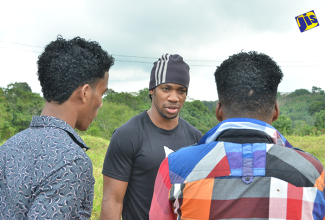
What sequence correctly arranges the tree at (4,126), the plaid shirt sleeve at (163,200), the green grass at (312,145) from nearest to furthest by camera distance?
the plaid shirt sleeve at (163,200) → the green grass at (312,145) → the tree at (4,126)

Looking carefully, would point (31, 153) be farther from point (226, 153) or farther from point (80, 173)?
point (226, 153)

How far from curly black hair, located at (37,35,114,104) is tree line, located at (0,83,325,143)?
713 inches

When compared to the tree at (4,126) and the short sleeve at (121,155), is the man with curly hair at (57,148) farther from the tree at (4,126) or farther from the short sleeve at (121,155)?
the tree at (4,126)

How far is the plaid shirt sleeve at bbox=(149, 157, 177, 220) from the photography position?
4.27ft

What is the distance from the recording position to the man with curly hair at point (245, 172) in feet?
3.67

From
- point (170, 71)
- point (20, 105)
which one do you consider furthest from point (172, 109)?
point (20, 105)

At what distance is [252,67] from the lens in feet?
4.53

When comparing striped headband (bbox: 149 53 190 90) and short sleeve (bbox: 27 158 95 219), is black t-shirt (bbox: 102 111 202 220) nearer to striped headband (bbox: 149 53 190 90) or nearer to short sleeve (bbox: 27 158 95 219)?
striped headband (bbox: 149 53 190 90)

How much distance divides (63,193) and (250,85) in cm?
100

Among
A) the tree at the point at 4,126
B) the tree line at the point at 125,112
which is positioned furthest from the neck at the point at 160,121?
the tree at the point at 4,126

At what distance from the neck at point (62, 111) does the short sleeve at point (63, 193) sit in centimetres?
→ 34

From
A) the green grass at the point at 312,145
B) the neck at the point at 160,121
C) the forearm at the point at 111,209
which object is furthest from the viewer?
the green grass at the point at 312,145

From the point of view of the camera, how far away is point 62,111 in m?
1.52

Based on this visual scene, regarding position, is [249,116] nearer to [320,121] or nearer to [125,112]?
[320,121]
